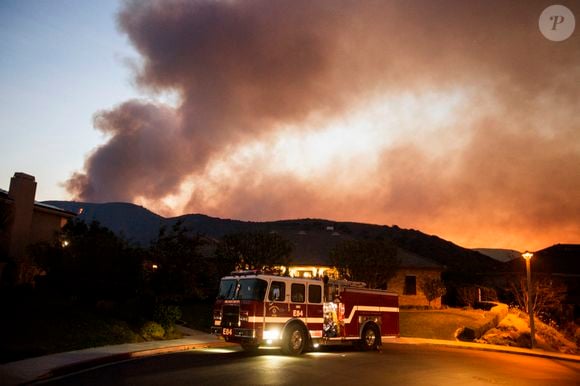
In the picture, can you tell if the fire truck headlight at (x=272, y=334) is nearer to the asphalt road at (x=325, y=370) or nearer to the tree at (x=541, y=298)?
the asphalt road at (x=325, y=370)

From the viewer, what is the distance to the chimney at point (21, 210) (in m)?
29.1

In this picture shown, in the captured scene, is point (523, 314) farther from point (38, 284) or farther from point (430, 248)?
point (430, 248)

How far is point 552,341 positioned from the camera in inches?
963

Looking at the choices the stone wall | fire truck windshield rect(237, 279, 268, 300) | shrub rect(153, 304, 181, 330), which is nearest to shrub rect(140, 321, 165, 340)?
shrub rect(153, 304, 181, 330)

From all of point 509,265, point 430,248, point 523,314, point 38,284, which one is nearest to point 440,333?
point 523,314

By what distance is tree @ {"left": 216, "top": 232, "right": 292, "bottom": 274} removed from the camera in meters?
30.0

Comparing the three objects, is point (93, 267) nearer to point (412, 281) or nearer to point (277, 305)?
point (277, 305)

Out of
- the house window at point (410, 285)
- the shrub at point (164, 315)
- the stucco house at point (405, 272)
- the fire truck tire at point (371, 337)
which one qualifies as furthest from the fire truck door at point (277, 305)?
the house window at point (410, 285)

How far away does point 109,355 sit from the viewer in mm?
14469

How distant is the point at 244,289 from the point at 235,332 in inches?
57.7

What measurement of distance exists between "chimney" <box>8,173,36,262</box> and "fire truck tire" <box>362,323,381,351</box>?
864 inches

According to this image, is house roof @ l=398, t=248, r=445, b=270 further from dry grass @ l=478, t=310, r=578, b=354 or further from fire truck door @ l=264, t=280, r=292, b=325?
fire truck door @ l=264, t=280, r=292, b=325

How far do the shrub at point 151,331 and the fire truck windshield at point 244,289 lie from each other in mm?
4569

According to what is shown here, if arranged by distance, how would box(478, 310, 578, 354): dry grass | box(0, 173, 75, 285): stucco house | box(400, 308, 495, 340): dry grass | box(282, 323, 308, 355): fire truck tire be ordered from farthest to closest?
box(0, 173, 75, 285): stucco house
box(400, 308, 495, 340): dry grass
box(478, 310, 578, 354): dry grass
box(282, 323, 308, 355): fire truck tire
